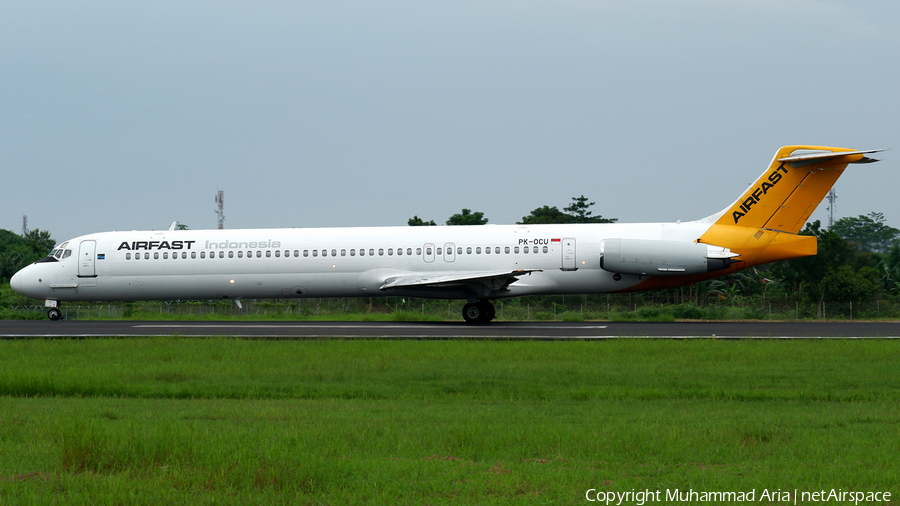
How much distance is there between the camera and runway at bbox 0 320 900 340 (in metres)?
Result: 22.6

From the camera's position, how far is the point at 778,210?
28.4 metres

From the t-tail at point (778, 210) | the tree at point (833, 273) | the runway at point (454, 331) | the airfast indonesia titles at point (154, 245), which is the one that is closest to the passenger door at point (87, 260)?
the airfast indonesia titles at point (154, 245)

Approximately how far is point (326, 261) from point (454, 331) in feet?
23.5

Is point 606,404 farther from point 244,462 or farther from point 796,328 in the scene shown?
point 796,328

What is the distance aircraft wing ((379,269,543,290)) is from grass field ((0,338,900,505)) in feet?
31.4

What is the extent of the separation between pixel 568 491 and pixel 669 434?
240 cm

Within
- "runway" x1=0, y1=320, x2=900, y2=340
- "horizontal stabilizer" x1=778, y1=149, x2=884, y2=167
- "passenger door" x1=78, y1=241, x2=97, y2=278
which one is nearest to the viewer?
"runway" x1=0, y1=320, x2=900, y2=340

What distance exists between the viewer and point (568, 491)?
22.2 feet

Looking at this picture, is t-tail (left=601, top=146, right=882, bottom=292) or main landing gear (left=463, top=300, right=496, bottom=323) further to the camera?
main landing gear (left=463, top=300, right=496, bottom=323)

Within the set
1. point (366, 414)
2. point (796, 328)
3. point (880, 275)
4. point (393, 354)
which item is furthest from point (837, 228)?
point (366, 414)

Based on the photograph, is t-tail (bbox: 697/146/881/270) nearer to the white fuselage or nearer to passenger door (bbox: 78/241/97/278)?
the white fuselage

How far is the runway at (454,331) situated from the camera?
22.6 m

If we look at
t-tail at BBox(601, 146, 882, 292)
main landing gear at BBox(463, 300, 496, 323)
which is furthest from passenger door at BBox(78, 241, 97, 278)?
t-tail at BBox(601, 146, 882, 292)

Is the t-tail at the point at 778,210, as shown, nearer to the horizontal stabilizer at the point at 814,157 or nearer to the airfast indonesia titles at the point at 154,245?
the horizontal stabilizer at the point at 814,157
